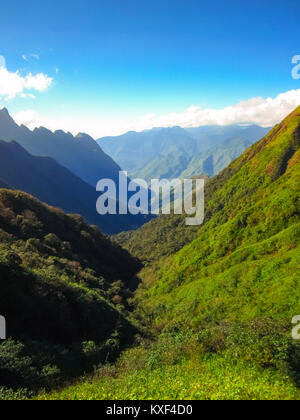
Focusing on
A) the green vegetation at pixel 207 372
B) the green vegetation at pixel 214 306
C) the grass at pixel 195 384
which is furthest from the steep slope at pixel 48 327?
the grass at pixel 195 384

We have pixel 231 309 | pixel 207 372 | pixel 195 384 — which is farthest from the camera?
pixel 231 309

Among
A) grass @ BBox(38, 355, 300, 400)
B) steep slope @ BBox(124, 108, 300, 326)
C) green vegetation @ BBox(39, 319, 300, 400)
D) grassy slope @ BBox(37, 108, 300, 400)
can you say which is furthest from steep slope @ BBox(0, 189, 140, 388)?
steep slope @ BBox(124, 108, 300, 326)

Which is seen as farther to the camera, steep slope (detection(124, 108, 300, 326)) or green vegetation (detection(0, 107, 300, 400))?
steep slope (detection(124, 108, 300, 326))

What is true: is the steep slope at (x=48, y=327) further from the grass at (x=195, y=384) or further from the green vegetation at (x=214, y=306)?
the grass at (x=195, y=384)

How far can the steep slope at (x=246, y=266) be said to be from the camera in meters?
38.4

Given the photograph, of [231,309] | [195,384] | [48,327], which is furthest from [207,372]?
[231,309]

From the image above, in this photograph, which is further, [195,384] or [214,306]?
[214,306]

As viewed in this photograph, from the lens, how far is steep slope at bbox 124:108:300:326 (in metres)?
38.4

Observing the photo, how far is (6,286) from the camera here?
24.0m

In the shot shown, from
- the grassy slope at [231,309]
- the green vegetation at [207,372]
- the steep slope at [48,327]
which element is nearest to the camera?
the green vegetation at [207,372]

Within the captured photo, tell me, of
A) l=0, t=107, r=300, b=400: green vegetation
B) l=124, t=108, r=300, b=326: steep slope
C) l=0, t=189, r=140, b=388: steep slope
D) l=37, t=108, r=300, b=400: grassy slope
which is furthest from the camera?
l=124, t=108, r=300, b=326: steep slope

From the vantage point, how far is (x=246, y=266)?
47531 mm

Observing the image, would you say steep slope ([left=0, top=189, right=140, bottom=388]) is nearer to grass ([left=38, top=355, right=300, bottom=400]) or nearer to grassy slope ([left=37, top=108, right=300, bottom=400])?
grassy slope ([left=37, top=108, right=300, bottom=400])

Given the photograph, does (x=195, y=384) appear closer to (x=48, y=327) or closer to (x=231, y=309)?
(x=48, y=327)
